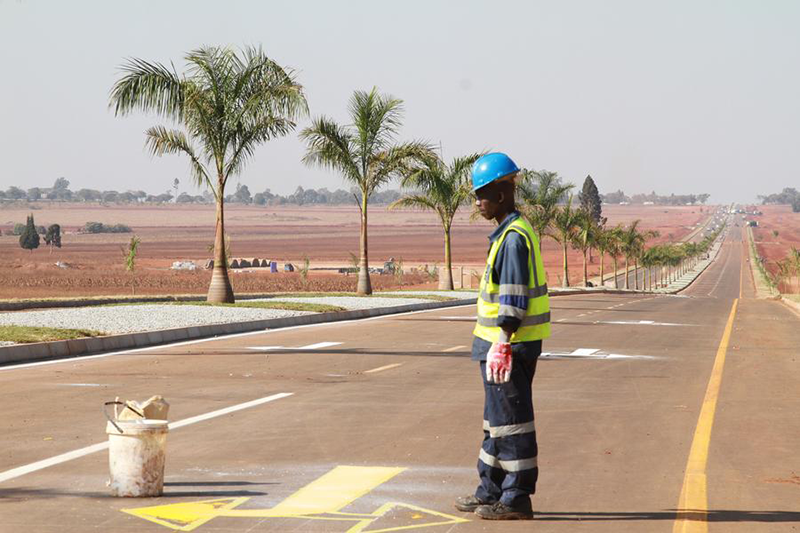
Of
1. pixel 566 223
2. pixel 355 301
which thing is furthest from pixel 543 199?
pixel 355 301

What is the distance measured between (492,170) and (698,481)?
292cm

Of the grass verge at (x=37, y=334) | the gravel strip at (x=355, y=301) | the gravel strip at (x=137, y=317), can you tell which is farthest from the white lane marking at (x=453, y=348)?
the gravel strip at (x=355, y=301)

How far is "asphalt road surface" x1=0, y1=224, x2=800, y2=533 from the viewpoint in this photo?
7691 mm

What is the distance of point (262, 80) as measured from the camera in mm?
33375

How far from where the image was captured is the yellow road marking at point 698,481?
24.8 feet

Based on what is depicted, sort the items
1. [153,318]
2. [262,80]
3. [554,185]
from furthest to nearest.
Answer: [554,185], [262,80], [153,318]

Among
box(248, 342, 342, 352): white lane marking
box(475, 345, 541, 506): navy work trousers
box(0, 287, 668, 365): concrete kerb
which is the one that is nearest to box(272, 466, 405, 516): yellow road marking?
box(475, 345, 541, 506): navy work trousers

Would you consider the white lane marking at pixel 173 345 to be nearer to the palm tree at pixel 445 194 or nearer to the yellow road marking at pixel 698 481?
the yellow road marking at pixel 698 481

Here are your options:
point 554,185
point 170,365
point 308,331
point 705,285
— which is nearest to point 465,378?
point 170,365

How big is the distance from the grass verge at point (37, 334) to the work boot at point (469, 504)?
43.0ft

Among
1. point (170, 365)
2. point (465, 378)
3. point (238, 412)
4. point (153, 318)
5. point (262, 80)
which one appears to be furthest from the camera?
point (262, 80)

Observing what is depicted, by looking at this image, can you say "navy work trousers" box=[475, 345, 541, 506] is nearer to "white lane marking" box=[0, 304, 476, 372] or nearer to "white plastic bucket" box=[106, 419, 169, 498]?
"white plastic bucket" box=[106, 419, 169, 498]

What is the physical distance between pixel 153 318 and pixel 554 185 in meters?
52.5

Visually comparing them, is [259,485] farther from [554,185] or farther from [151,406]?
[554,185]
